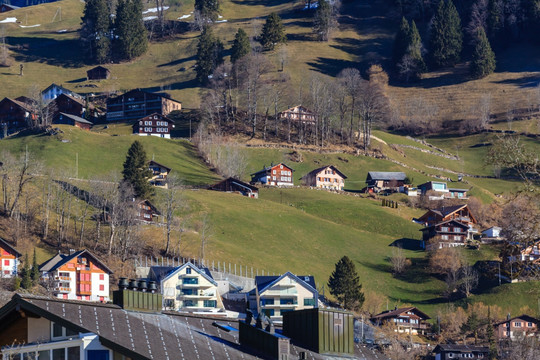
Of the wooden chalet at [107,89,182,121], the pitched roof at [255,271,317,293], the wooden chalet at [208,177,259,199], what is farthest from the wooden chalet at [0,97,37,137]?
the pitched roof at [255,271,317,293]

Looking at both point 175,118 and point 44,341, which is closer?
point 44,341

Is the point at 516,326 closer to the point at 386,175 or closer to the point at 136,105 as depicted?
the point at 386,175

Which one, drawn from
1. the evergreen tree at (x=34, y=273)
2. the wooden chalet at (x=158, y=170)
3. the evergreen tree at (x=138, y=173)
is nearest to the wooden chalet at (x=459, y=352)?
the evergreen tree at (x=34, y=273)

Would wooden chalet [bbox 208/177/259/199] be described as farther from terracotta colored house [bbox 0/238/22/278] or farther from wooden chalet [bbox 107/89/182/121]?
terracotta colored house [bbox 0/238/22/278]

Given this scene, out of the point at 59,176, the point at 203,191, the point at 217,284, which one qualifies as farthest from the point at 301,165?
the point at 217,284

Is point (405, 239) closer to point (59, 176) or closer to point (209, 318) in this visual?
point (59, 176)

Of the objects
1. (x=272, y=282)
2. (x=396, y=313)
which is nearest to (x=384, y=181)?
(x=396, y=313)

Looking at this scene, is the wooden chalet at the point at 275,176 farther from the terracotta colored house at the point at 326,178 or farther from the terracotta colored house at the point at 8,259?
the terracotta colored house at the point at 8,259
